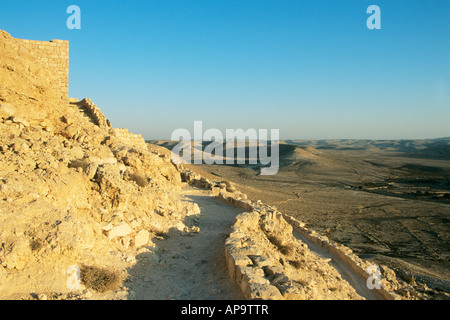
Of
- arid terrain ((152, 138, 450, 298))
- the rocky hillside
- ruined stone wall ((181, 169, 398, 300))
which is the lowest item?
arid terrain ((152, 138, 450, 298))

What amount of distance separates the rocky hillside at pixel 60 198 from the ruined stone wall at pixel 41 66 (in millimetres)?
37

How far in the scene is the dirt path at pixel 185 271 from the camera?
442 centimetres

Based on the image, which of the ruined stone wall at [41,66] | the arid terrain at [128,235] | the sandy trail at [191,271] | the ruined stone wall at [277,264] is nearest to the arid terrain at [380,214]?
the arid terrain at [128,235]

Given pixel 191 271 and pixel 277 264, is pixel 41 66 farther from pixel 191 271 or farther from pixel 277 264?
pixel 277 264

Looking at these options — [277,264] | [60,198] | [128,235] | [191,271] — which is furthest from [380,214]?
[60,198]

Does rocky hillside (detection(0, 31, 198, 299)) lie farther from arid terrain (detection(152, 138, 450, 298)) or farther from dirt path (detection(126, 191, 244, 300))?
arid terrain (detection(152, 138, 450, 298))

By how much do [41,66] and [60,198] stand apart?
6.01m

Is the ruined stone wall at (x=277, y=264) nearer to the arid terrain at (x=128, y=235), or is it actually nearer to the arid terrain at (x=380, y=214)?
the arid terrain at (x=128, y=235)

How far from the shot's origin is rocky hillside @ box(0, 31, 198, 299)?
405 cm

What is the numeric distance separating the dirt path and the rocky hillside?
0.30 metres

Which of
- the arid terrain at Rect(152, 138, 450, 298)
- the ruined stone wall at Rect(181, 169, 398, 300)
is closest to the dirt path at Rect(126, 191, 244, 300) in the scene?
the ruined stone wall at Rect(181, 169, 398, 300)

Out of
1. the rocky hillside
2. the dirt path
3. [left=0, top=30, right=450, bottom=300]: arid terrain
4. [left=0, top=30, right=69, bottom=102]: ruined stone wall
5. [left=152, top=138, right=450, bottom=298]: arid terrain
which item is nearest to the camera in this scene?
the rocky hillside

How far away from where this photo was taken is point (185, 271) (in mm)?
5199
